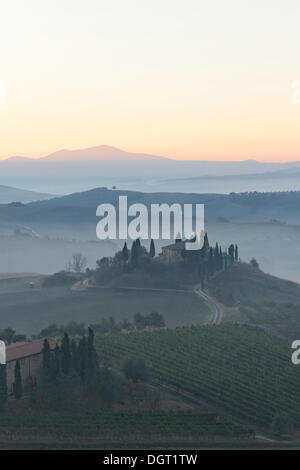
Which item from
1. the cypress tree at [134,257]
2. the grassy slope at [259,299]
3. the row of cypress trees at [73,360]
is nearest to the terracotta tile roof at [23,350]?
the row of cypress trees at [73,360]

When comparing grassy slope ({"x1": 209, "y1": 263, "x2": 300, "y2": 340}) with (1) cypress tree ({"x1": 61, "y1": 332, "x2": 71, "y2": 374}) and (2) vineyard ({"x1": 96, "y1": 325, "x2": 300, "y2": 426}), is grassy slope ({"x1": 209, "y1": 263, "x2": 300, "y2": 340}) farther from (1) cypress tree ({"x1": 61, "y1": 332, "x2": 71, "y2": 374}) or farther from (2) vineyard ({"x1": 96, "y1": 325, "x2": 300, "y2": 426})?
(1) cypress tree ({"x1": 61, "y1": 332, "x2": 71, "y2": 374})

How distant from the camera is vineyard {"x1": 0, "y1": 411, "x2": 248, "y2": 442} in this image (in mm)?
60938

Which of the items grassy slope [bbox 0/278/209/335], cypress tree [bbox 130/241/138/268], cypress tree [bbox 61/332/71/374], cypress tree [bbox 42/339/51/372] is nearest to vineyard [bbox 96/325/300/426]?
cypress tree [bbox 61/332/71/374]

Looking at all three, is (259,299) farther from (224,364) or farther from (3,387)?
(3,387)

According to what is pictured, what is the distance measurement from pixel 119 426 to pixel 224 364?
2309 centimetres

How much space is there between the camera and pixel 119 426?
207 feet

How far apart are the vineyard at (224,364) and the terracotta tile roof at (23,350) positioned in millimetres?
7387

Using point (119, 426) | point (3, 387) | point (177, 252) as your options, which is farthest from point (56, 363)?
point (177, 252)

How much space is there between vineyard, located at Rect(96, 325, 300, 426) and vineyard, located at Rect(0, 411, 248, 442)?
592 centimetres

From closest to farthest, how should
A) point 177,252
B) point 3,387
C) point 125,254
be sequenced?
1. point 3,387
2. point 125,254
3. point 177,252

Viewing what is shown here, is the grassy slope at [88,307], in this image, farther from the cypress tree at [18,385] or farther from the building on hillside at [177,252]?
the cypress tree at [18,385]

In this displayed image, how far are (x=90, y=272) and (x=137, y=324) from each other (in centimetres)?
5003
